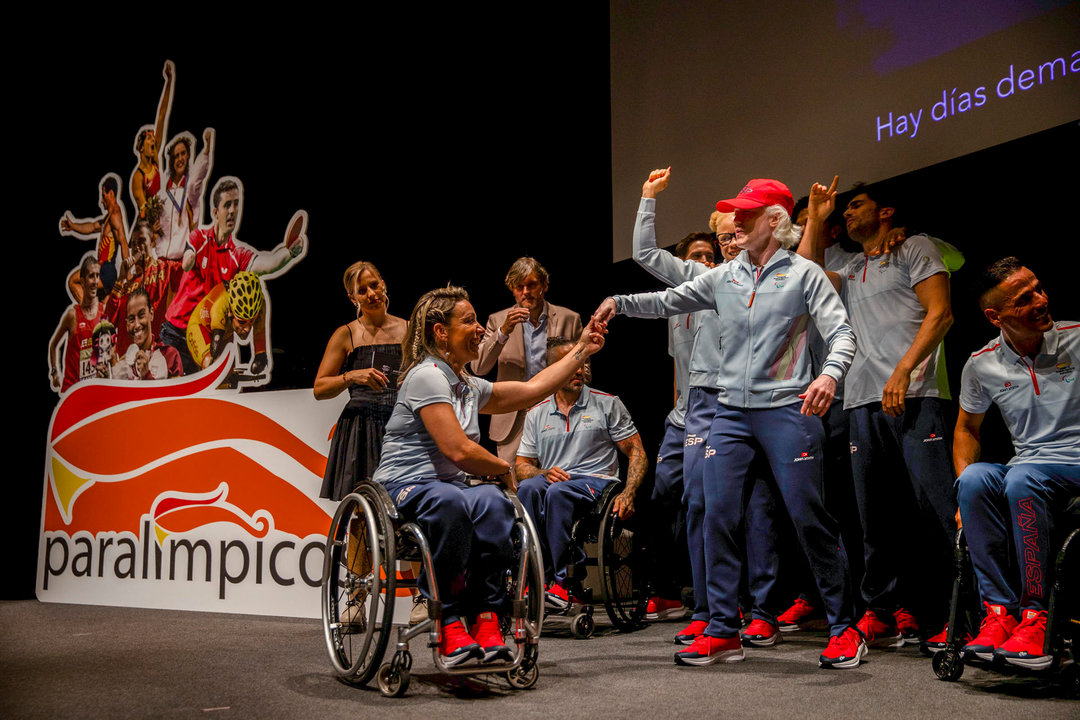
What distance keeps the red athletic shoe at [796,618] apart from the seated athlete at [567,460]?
69 cm

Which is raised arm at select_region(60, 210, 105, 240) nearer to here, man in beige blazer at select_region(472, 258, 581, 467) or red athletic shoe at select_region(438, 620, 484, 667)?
man in beige blazer at select_region(472, 258, 581, 467)

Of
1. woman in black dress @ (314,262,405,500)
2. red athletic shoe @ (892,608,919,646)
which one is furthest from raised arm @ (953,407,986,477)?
woman in black dress @ (314,262,405,500)

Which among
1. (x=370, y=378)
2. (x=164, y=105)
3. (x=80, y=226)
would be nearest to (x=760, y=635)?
(x=370, y=378)

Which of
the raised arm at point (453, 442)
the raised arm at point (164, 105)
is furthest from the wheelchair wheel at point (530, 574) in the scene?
the raised arm at point (164, 105)

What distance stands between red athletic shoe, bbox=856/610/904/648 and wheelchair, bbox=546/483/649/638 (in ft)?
2.78

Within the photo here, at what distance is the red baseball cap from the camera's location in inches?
109

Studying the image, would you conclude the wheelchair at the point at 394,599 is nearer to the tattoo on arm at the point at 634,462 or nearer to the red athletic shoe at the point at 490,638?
the red athletic shoe at the point at 490,638

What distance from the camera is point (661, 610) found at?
382 cm

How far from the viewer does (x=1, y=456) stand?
5.64m

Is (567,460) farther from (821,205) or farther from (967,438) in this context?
(967,438)

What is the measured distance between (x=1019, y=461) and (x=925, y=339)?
0.51m

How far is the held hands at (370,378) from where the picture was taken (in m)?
3.69

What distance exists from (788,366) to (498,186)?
Answer: 2.39 meters

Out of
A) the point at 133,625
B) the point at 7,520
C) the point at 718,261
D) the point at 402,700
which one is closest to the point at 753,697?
the point at 402,700
